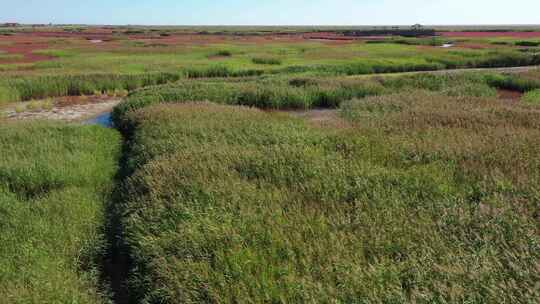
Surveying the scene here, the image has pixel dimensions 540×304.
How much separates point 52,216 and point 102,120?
1118 centimetres

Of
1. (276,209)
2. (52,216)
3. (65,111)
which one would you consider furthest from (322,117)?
(65,111)

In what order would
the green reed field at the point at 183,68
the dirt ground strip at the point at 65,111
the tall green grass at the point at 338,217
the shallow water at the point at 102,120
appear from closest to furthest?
the tall green grass at the point at 338,217 < the shallow water at the point at 102,120 < the dirt ground strip at the point at 65,111 < the green reed field at the point at 183,68

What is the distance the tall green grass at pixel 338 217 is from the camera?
3.91 m

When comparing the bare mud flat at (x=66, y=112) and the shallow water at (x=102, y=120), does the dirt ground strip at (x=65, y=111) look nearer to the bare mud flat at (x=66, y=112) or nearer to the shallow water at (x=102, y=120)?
the bare mud flat at (x=66, y=112)

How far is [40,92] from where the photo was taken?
21.6 meters

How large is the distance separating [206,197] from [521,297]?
4.26m

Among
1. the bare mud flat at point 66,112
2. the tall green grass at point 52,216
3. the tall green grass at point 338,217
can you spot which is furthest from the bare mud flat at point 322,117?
the bare mud flat at point 66,112

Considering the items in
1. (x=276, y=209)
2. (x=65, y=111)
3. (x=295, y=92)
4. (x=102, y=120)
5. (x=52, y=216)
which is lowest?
(x=52, y=216)

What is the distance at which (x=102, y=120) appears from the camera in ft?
55.6

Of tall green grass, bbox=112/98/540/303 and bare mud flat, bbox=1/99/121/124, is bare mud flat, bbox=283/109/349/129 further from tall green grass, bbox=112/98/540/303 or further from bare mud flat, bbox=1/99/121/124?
bare mud flat, bbox=1/99/121/124

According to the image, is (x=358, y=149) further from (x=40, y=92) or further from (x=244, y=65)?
(x=244, y=65)

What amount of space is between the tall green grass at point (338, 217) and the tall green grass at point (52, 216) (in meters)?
0.59

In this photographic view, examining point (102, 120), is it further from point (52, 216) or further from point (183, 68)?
point (183, 68)

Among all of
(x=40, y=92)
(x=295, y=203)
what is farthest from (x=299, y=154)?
(x=40, y=92)
